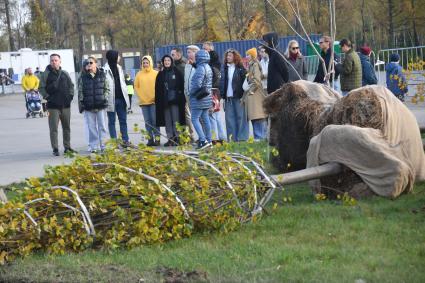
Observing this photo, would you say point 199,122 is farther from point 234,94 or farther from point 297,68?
point 297,68

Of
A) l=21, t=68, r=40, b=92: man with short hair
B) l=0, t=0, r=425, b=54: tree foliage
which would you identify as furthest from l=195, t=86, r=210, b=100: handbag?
l=0, t=0, r=425, b=54: tree foliage

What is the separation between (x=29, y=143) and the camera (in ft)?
59.7

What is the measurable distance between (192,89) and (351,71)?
2.96 metres

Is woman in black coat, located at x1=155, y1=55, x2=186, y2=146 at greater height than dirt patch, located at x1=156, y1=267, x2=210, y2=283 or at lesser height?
greater

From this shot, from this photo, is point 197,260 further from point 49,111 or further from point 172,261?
point 49,111

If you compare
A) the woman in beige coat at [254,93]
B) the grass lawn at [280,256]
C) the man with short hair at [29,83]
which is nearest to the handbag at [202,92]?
the woman in beige coat at [254,93]

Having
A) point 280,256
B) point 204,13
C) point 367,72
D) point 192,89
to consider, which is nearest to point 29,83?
point 192,89

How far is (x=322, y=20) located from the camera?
49625mm

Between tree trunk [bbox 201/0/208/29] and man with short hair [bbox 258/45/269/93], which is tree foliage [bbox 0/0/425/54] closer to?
tree trunk [bbox 201/0/208/29]

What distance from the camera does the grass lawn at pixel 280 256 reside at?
18.3ft

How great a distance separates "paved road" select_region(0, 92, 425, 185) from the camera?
13320 mm

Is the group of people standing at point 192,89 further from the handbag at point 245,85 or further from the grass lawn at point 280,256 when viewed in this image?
the grass lawn at point 280,256

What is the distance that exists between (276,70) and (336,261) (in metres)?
7.94

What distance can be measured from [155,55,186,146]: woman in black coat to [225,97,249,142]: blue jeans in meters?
0.92
